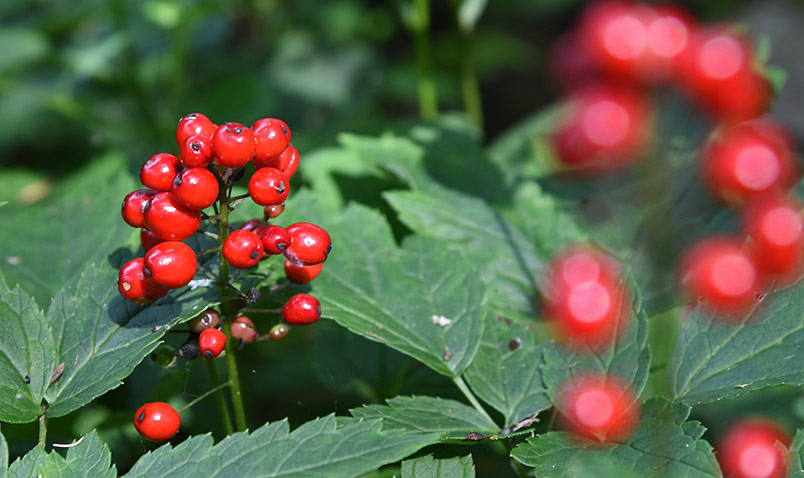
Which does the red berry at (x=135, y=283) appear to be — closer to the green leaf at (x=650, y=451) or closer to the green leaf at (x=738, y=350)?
the green leaf at (x=650, y=451)

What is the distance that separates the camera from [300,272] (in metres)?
1.76

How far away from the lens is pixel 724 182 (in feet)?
3.72

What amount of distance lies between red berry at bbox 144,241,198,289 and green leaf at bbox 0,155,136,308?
63cm

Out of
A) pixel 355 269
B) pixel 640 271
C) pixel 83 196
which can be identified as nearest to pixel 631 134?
pixel 355 269

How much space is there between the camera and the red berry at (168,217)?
1472mm

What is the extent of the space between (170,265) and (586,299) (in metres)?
0.82

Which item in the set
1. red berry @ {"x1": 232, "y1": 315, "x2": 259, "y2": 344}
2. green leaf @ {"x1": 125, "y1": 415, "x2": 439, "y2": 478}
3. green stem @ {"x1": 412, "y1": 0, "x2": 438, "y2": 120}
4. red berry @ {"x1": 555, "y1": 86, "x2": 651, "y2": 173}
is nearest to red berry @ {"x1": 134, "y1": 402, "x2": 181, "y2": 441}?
green leaf @ {"x1": 125, "y1": 415, "x2": 439, "y2": 478}

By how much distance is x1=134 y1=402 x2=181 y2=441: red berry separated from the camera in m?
1.58

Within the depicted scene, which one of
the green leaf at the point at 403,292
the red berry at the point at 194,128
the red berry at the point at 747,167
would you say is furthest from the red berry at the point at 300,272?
the red berry at the point at 747,167

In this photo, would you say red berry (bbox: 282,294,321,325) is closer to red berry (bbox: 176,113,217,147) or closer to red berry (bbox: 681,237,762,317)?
red berry (bbox: 176,113,217,147)

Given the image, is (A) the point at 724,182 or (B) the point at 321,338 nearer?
(A) the point at 724,182

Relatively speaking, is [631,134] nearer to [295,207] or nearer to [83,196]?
[295,207]

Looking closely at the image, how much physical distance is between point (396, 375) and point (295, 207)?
58cm

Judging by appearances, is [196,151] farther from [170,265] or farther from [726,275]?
[726,275]
